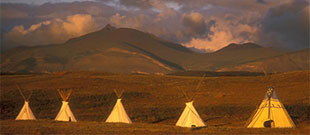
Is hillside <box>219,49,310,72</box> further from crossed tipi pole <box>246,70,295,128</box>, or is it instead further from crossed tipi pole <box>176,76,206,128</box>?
crossed tipi pole <box>176,76,206,128</box>

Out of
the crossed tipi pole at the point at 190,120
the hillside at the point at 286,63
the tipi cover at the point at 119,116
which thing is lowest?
the crossed tipi pole at the point at 190,120

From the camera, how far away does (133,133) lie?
17156 mm

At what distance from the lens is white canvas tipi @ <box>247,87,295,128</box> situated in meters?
21.7

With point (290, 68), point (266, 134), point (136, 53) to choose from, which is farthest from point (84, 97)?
point (136, 53)

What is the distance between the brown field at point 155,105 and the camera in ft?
61.4

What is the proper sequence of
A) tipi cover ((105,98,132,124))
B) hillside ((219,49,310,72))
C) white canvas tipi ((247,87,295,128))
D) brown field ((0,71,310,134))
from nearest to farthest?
1. brown field ((0,71,310,134))
2. white canvas tipi ((247,87,295,128))
3. tipi cover ((105,98,132,124))
4. hillside ((219,49,310,72))

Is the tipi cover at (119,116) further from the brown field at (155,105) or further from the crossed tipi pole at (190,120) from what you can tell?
the crossed tipi pole at (190,120)

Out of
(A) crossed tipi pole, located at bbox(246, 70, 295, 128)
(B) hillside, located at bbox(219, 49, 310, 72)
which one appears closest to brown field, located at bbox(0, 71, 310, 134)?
(A) crossed tipi pole, located at bbox(246, 70, 295, 128)

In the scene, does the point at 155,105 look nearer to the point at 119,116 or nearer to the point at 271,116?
the point at 119,116

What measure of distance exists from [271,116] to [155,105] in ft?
47.6

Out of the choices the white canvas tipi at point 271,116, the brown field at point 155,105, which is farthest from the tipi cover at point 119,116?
the white canvas tipi at point 271,116

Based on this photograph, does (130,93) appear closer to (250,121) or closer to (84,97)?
(84,97)

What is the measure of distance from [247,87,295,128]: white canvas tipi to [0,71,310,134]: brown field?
111 cm

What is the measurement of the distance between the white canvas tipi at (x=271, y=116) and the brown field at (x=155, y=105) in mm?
1108
